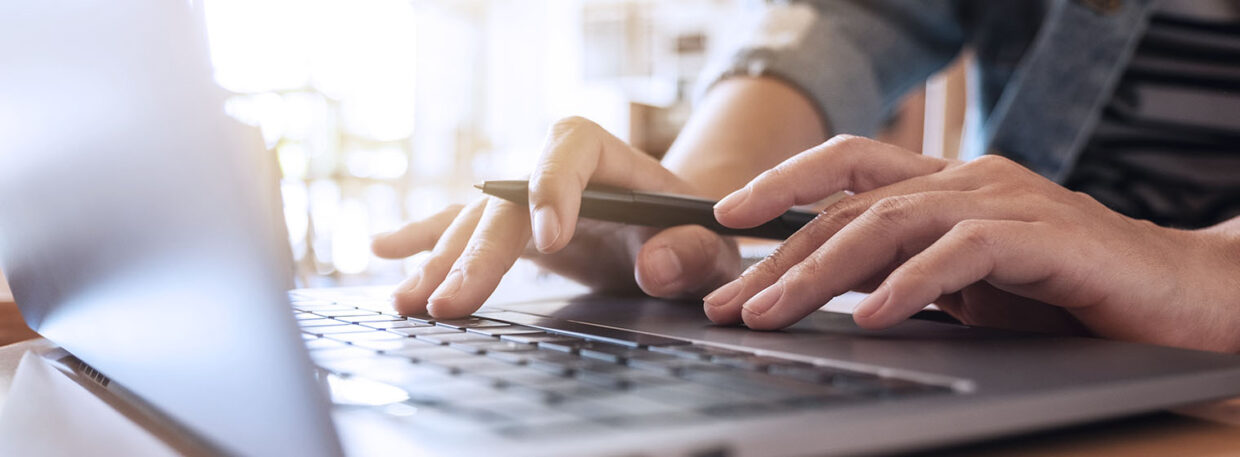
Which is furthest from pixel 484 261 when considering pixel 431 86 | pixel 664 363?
pixel 431 86

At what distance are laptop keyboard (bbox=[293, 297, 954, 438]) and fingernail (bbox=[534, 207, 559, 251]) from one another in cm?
11

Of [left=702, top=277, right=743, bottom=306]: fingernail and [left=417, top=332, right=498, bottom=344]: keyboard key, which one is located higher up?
[left=702, top=277, right=743, bottom=306]: fingernail

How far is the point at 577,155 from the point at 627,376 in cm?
32

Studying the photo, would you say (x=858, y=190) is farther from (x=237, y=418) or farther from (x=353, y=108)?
(x=353, y=108)

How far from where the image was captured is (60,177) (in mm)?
288

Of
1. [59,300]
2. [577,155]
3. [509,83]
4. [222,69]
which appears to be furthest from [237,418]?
[509,83]

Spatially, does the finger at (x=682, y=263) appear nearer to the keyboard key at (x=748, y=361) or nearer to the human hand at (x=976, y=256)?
the human hand at (x=976, y=256)

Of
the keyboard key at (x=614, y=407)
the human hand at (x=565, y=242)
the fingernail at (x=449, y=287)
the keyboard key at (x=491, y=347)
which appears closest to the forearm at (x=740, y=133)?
the human hand at (x=565, y=242)

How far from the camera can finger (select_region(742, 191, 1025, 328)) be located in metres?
0.41

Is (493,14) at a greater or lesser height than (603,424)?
greater

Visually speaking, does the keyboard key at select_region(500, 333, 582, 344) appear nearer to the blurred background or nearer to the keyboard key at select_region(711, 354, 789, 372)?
the keyboard key at select_region(711, 354, 789, 372)

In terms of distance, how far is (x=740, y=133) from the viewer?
0.89 meters

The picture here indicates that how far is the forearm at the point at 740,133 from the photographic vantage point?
2.79 feet

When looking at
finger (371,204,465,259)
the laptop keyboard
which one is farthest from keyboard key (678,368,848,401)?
finger (371,204,465,259)
